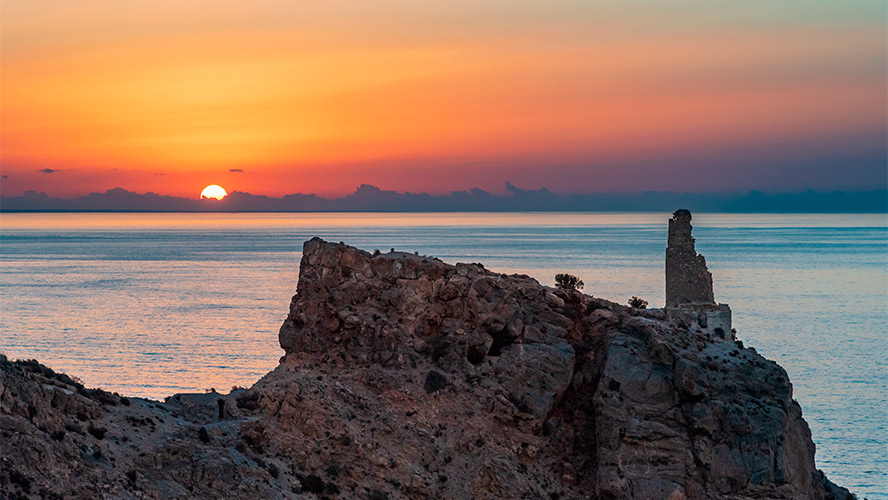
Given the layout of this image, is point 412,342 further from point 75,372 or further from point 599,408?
point 75,372

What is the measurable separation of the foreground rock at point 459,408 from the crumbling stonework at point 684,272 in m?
11.7

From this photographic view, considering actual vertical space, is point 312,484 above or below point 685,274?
below

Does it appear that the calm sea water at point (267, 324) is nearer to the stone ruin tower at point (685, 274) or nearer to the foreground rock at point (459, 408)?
the stone ruin tower at point (685, 274)

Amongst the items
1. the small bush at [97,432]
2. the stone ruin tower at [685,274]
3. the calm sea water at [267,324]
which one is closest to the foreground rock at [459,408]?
the small bush at [97,432]

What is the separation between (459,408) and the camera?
3369 centimetres

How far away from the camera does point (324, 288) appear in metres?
36.2

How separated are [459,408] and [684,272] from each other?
1971cm

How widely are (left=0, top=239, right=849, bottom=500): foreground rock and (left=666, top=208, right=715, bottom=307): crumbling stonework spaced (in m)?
11.7

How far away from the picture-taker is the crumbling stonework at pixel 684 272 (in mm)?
49156

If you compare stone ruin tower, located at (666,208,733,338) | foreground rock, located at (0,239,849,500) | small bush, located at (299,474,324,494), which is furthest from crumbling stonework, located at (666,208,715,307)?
small bush, located at (299,474,324,494)

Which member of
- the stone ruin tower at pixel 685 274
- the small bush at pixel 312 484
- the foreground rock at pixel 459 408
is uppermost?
the stone ruin tower at pixel 685 274

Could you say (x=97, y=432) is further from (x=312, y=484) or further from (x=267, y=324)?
(x=267, y=324)

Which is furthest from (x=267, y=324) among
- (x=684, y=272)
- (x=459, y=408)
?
(x=459, y=408)

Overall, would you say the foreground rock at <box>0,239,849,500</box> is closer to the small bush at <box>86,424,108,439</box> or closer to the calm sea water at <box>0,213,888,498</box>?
the small bush at <box>86,424,108,439</box>
